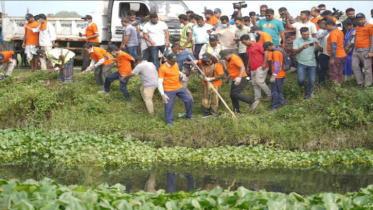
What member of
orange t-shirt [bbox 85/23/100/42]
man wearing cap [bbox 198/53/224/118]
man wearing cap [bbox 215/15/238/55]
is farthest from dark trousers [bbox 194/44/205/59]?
orange t-shirt [bbox 85/23/100/42]

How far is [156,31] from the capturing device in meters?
16.3

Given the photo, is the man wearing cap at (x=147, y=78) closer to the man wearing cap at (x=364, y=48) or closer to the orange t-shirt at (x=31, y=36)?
the orange t-shirt at (x=31, y=36)

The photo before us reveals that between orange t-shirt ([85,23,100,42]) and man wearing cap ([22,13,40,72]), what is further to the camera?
man wearing cap ([22,13,40,72])

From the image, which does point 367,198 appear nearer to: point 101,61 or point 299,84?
point 299,84

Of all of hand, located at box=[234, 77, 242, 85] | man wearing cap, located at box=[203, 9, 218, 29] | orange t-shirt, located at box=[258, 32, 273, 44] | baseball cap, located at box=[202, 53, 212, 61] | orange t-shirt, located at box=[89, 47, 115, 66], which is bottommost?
hand, located at box=[234, 77, 242, 85]

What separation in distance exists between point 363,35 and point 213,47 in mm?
3748

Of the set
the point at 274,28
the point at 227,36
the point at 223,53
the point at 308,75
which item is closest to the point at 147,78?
the point at 223,53

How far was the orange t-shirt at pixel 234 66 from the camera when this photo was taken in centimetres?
1415

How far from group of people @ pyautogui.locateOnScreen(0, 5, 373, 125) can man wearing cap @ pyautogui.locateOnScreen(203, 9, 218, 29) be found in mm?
59

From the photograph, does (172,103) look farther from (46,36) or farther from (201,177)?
(46,36)

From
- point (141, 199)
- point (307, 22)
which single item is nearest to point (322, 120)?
point (307, 22)

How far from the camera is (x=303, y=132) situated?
42.4 ft

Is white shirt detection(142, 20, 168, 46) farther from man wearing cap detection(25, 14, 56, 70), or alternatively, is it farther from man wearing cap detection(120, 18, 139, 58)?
man wearing cap detection(25, 14, 56, 70)

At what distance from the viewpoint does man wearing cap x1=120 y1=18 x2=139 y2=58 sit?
1655 cm
